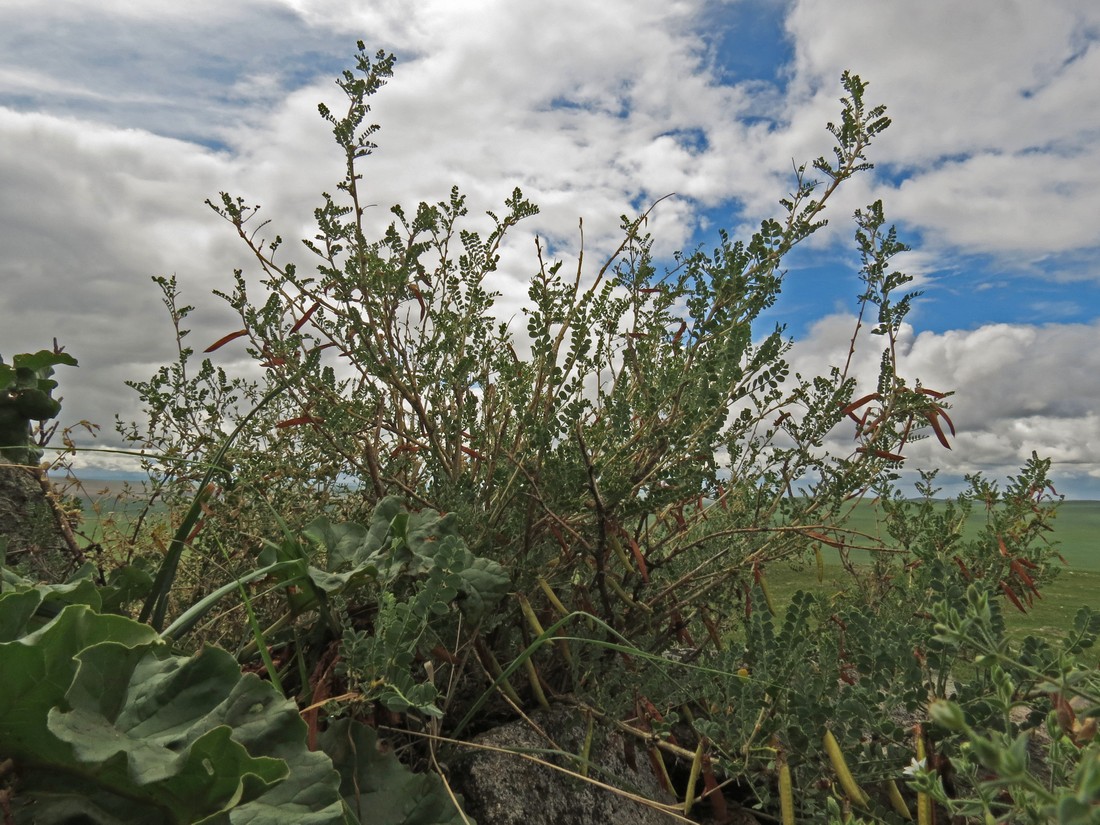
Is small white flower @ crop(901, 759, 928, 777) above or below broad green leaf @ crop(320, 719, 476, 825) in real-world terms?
above

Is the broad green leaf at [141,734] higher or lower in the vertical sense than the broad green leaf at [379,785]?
higher

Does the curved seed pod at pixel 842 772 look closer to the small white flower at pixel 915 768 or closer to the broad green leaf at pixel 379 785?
the small white flower at pixel 915 768

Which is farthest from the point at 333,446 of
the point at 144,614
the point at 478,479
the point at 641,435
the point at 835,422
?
the point at 835,422

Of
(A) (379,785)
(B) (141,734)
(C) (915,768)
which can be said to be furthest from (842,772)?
(B) (141,734)

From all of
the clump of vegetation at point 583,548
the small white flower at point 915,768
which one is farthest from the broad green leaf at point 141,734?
the small white flower at point 915,768

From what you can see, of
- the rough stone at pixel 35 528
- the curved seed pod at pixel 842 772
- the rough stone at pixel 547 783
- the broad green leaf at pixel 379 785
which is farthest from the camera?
the rough stone at pixel 35 528

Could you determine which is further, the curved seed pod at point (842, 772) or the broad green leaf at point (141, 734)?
the curved seed pod at point (842, 772)

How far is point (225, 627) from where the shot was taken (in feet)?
5.65

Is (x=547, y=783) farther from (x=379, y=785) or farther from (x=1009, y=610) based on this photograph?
(x=1009, y=610)

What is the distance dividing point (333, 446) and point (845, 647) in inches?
58.6

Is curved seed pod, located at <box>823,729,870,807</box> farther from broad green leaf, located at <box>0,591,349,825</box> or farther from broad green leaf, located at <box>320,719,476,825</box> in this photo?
broad green leaf, located at <box>0,591,349,825</box>

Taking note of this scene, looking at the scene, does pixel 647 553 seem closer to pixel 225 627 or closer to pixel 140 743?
pixel 225 627

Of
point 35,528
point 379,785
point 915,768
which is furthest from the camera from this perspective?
point 35,528

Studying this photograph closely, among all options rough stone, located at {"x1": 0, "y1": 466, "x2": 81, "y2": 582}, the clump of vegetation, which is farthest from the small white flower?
rough stone, located at {"x1": 0, "y1": 466, "x2": 81, "y2": 582}
